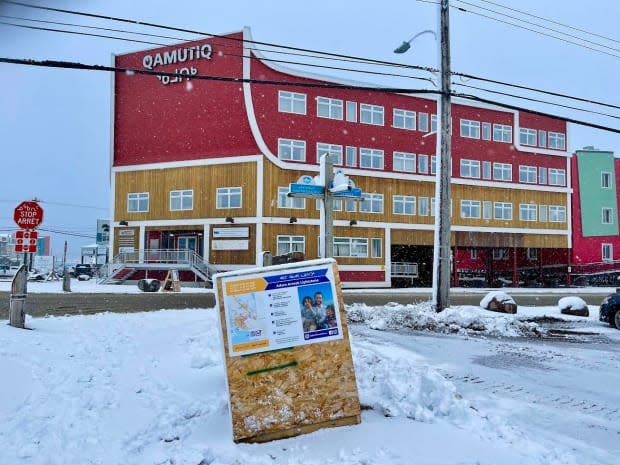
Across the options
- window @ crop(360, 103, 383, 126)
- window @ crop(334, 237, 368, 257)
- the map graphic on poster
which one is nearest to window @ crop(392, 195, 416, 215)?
window @ crop(334, 237, 368, 257)

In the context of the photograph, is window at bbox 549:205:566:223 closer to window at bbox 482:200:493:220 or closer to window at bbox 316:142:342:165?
window at bbox 482:200:493:220

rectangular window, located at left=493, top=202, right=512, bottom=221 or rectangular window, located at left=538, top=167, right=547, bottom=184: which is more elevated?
rectangular window, located at left=538, top=167, right=547, bottom=184

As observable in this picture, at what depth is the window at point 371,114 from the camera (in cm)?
3734

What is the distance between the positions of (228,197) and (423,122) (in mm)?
15663

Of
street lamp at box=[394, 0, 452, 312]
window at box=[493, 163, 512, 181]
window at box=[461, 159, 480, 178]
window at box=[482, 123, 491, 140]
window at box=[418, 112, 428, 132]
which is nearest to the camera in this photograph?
street lamp at box=[394, 0, 452, 312]

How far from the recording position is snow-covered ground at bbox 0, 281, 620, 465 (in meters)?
4.45

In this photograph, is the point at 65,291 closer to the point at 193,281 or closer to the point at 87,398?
the point at 193,281

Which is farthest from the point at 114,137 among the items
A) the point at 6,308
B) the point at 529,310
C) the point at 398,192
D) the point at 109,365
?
the point at 109,365

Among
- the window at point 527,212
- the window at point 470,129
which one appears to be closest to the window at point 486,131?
the window at point 470,129

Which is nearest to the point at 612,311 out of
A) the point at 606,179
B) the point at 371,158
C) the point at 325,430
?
→ the point at 325,430

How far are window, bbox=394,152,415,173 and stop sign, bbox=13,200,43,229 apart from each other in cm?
2938

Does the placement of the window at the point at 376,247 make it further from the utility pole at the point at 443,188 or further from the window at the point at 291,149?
the utility pole at the point at 443,188

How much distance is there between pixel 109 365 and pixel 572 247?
143 ft

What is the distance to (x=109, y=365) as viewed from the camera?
7.68 m
